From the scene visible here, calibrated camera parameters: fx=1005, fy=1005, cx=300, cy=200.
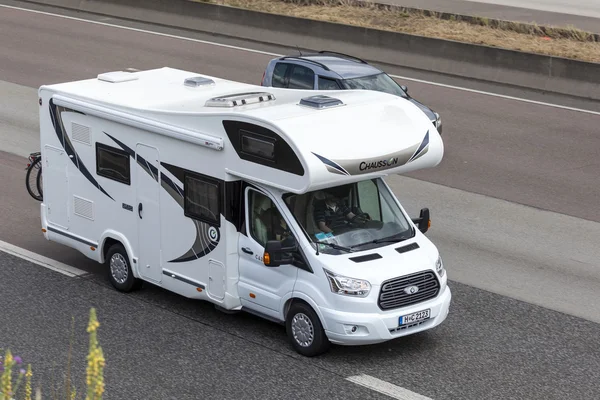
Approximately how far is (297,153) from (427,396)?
9.21 feet

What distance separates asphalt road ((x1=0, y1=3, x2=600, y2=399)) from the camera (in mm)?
10562

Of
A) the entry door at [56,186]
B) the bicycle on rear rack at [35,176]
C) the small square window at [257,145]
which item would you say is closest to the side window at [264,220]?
the small square window at [257,145]

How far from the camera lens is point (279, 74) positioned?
64.5ft

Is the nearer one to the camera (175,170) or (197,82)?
(175,170)

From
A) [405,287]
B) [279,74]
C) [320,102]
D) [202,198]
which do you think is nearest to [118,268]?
[202,198]

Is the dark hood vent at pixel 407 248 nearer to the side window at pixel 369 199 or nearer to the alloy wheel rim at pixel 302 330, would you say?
the side window at pixel 369 199

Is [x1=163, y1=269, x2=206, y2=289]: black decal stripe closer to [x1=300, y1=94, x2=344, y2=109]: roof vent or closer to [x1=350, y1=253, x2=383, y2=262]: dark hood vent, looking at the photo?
[x1=350, y1=253, x2=383, y2=262]: dark hood vent

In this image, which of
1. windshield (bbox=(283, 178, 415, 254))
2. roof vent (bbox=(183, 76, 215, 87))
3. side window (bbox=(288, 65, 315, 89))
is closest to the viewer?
windshield (bbox=(283, 178, 415, 254))

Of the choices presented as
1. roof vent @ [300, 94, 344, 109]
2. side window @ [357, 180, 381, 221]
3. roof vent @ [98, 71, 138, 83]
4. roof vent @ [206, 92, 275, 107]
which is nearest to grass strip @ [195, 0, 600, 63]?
roof vent @ [98, 71, 138, 83]

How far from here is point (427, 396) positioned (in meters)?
10.2

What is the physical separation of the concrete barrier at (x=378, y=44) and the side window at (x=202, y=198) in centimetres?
1361

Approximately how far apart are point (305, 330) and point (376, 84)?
8902 mm

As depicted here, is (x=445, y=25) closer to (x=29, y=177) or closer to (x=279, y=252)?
(x=29, y=177)

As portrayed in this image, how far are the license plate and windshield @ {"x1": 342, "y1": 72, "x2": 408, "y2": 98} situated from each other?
27.2 ft
